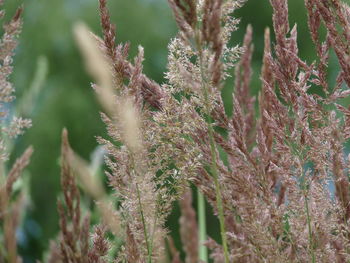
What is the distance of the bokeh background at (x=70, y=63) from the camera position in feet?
38.1

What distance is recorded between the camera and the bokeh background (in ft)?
38.1

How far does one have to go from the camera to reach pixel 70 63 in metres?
13.4

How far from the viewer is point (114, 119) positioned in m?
1.06

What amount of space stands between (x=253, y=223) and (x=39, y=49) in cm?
1249

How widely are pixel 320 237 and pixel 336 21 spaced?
0.35 metres

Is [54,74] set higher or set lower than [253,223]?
higher

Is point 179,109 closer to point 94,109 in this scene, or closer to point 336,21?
point 336,21

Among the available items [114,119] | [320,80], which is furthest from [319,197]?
[114,119]

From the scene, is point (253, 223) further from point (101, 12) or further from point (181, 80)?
point (101, 12)

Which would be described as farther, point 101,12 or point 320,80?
point 320,80

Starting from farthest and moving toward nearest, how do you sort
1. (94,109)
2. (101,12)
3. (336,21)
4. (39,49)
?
(39,49), (94,109), (336,21), (101,12)

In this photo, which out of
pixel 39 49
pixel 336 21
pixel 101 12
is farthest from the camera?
pixel 39 49

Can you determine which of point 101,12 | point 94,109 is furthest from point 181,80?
point 94,109

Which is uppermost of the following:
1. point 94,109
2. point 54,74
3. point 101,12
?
point 54,74
